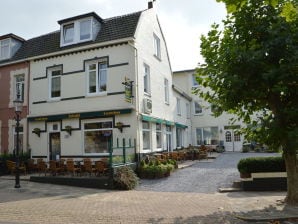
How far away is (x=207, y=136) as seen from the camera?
33.0m

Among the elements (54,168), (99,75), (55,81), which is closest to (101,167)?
(54,168)

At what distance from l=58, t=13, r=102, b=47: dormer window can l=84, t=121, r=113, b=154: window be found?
4.91 metres

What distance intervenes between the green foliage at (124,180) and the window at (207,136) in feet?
68.7

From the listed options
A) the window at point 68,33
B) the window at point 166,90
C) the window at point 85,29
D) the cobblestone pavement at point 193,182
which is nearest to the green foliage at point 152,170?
the cobblestone pavement at point 193,182

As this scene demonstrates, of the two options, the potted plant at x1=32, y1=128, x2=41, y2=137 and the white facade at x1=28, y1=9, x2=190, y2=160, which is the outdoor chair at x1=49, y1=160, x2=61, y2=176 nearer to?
the white facade at x1=28, y1=9, x2=190, y2=160

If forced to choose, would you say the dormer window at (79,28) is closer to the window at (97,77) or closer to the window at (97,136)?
the window at (97,77)

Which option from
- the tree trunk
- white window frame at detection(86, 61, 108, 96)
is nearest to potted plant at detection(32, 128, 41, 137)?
white window frame at detection(86, 61, 108, 96)

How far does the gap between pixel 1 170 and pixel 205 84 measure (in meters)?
12.8

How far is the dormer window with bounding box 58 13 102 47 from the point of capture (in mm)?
17016

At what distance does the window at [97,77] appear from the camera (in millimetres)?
16453

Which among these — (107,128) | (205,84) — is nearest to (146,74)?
(107,128)

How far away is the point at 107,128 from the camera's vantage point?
51.9ft

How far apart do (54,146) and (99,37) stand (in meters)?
6.71

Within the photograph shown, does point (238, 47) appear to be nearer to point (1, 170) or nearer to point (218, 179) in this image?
point (218, 179)
